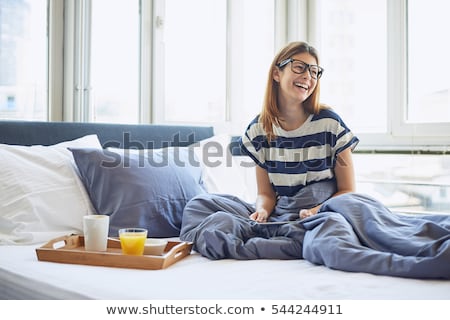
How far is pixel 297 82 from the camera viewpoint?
2.00m

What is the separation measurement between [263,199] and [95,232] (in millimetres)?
721

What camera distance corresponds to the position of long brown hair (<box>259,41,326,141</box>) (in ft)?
6.66

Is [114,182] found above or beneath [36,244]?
above

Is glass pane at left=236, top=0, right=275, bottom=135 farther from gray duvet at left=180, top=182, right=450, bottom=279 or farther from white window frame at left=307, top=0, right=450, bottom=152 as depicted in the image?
gray duvet at left=180, top=182, right=450, bottom=279

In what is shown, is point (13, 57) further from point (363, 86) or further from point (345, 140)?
point (363, 86)

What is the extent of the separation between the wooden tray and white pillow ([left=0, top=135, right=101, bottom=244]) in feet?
0.63

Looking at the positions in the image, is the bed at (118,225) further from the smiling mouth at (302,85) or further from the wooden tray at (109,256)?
the smiling mouth at (302,85)

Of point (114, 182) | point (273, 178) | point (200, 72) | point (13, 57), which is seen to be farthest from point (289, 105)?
point (13, 57)

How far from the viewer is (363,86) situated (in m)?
3.03

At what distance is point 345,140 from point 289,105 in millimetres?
288

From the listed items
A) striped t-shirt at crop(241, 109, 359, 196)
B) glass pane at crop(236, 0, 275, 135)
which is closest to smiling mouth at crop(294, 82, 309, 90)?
striped t-shirt at crop(241, 109, 359, 196)

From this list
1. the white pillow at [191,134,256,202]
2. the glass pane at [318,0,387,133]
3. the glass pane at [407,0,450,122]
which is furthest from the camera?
the glass pane at [318,0,387,133]

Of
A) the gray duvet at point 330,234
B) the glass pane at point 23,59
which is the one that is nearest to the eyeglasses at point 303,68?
the gray duvet at point 330,234

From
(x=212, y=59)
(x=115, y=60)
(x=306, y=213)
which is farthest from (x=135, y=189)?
(x=212, y=59)
